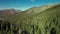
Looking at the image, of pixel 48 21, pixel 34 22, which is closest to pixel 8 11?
pixel 34 22

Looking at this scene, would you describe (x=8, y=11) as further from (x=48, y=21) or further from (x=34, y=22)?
(x=48, y=21)

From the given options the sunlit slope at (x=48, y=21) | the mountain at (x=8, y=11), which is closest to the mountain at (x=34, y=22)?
the sunlit slope at (x=48, y=21)

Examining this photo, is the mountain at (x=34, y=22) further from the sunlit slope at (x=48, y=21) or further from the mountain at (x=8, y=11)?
the mountain at (x=8, y=11)

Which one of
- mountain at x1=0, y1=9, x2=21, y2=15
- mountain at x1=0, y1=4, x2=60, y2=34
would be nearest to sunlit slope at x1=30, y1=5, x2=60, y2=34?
mountain at x1=0, y1=4, x2=60, y2=34

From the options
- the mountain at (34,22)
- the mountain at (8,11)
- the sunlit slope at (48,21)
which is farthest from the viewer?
the sunlit slope at (48,21)

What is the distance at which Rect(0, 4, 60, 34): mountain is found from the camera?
6285 mm

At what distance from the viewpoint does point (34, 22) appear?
22.1 ft

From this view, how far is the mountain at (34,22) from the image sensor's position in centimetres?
629

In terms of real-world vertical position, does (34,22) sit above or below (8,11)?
below

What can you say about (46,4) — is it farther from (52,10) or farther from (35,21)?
(35,21)

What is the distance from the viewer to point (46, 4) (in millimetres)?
5848

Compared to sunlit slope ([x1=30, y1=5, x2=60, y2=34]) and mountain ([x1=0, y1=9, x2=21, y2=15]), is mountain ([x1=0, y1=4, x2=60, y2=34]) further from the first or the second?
mountain ([x1=0, y1=9, x2=21, y2=15])

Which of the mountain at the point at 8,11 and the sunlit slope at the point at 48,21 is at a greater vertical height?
the mountain at the point at 8,11

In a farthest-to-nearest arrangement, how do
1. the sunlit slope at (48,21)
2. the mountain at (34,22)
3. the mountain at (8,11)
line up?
1. the sunlit slope at (48,21)
2. the mountain at (34,22)
3. the mountain at (8,11)
